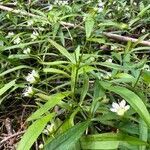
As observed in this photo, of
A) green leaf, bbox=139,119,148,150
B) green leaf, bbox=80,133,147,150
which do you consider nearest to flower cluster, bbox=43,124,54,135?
green leaf, bbox=80,133,147,150

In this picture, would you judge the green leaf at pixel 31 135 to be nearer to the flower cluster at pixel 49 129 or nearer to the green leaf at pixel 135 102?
the flower cluster at pixel 49 129

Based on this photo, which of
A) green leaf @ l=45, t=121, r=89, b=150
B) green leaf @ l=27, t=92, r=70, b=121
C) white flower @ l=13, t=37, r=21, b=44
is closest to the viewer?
green leaf @ l=45, t=121, r=89, b=150

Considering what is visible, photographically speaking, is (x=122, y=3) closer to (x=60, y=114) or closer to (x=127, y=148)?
(x=60, y=114)

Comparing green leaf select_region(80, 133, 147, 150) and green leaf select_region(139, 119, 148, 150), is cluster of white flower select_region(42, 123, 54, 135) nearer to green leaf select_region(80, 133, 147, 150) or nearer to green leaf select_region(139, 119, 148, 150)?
green leaf select_region(80, 133, 147, 150)

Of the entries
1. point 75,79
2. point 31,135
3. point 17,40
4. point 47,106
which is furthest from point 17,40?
point 31,135

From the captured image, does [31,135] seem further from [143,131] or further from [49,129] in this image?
[143,131]

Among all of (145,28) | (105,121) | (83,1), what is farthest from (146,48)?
(83,1)
